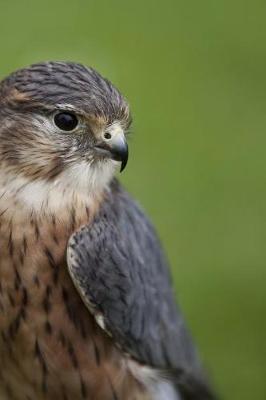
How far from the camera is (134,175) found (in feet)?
22.8

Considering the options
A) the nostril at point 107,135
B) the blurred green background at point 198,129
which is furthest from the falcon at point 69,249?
the blurred green background at point 198,129

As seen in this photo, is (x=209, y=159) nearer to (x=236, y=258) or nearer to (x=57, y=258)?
(x=236, y=258)

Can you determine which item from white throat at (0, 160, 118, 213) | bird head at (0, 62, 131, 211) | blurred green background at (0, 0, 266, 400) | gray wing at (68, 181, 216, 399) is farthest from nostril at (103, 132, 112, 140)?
blurred green background at (0, 0, 266, 400)

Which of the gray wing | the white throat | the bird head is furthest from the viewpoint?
the gray wing

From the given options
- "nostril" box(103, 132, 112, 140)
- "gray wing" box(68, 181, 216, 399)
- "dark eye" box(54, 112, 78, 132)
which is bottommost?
"gray wing" box(68, 181, 216, 399)

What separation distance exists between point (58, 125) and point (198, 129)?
3.63m

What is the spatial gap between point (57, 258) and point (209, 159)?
11.1 ft

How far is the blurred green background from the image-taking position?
6531 mm

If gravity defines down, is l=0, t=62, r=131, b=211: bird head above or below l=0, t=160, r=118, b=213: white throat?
above

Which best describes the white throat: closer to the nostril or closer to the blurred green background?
the nostril

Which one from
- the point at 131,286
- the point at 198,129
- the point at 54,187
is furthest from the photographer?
the point at 198,129

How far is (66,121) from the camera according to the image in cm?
394

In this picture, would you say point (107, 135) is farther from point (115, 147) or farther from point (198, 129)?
point (198, 129)

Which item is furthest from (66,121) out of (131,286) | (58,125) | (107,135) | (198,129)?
(198,129)
